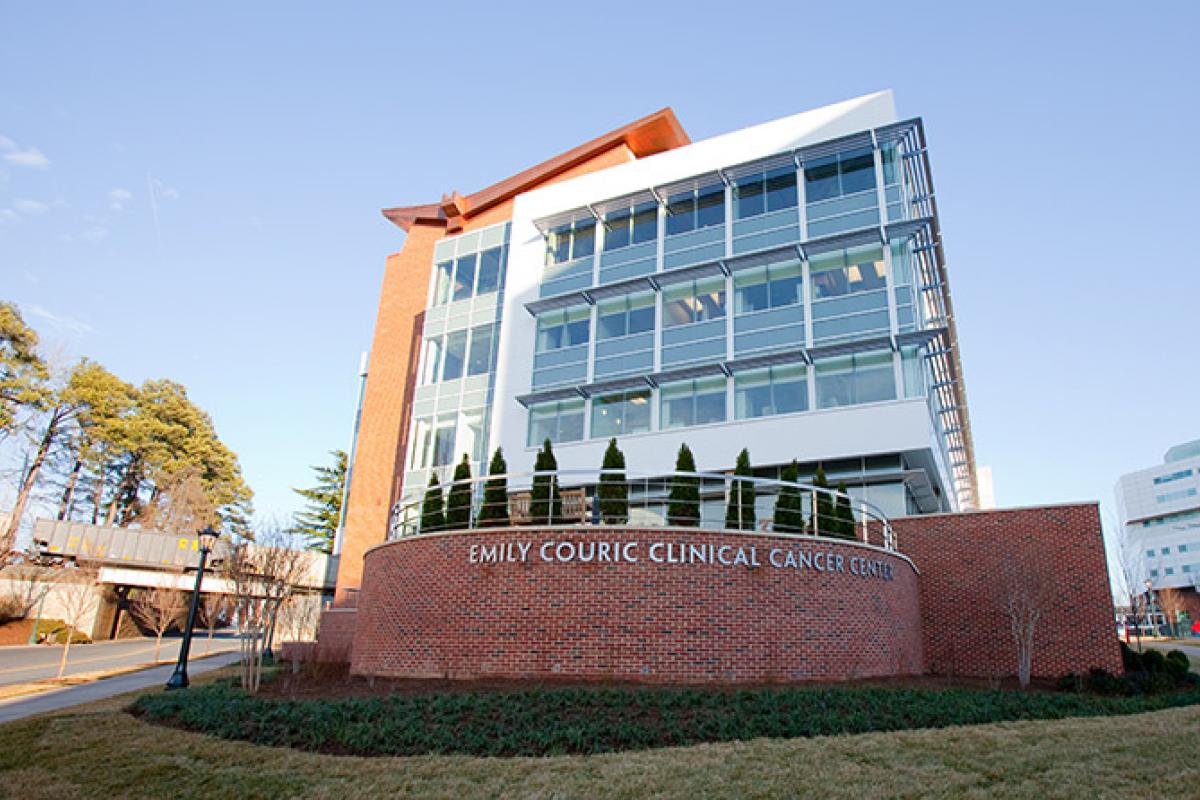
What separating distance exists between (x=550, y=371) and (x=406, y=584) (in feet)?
43.9

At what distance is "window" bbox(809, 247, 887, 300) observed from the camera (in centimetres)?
2294

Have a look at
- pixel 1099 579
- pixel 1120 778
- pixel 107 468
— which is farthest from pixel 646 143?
pixel 107 468

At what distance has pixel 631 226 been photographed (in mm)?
28031

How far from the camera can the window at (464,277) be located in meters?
32.0

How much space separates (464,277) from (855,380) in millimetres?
16651

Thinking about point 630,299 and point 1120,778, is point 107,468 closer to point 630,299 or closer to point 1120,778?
point 630,299

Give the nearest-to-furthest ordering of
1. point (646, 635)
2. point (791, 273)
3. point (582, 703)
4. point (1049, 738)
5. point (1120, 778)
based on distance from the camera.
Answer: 1. point (1120, 778)
2. point (1049, 738)
3. point (582, 703)
4. point (646, 635)
5. point (791, 273)

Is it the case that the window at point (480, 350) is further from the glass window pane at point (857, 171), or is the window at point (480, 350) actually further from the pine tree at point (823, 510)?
the pine tree at point (823, 510)

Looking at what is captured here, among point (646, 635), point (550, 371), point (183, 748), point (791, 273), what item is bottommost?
point (183, 748)

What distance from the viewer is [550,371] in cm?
2739

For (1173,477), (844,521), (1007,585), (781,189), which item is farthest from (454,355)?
(1173,477)

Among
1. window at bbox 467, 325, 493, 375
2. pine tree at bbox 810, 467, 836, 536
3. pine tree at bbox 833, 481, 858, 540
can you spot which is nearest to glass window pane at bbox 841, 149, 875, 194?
pine tree at bbox 810, 467, 836, 536

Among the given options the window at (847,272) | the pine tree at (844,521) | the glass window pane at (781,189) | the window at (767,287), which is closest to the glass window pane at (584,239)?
the window at (767,287)

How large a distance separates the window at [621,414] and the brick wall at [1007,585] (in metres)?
9.22
